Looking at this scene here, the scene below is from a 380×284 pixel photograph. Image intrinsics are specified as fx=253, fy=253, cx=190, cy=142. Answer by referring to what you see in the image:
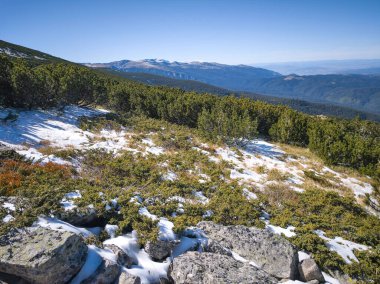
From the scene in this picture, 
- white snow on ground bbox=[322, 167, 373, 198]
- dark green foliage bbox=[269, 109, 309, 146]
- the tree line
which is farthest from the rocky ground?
dark green foliage bbox=[269, 109, 309, 146]

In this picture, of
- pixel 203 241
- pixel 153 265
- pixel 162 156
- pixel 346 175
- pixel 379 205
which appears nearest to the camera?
pixel 153 265

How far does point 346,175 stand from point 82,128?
88.5 ft

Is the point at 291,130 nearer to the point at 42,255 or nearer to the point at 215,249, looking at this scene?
the point at 215,249

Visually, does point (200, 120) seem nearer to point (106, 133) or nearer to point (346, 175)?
point (106, 133)

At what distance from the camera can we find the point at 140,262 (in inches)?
351

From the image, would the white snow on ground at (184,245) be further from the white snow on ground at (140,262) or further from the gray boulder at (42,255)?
the gray boulder at (42,255)

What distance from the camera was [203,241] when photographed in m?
10.3

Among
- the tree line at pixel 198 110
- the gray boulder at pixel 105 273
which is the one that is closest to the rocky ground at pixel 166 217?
the gray boulder at pixel 105 273

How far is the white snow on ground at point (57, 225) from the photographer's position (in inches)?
354

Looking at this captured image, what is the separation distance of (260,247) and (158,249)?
4118 millimetres

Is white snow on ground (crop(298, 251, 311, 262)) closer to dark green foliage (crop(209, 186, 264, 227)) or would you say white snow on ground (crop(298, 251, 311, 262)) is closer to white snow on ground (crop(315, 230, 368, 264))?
white snow on ground (crop(315, 230, 368, 264))

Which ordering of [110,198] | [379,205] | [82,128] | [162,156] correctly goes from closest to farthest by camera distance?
1. [110,198]
2. [379,205]
3. [162,156]
4. [82,128]

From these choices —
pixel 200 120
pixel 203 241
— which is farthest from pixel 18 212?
pixel 200 120

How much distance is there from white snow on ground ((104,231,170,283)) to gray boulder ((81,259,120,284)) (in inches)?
18.4
